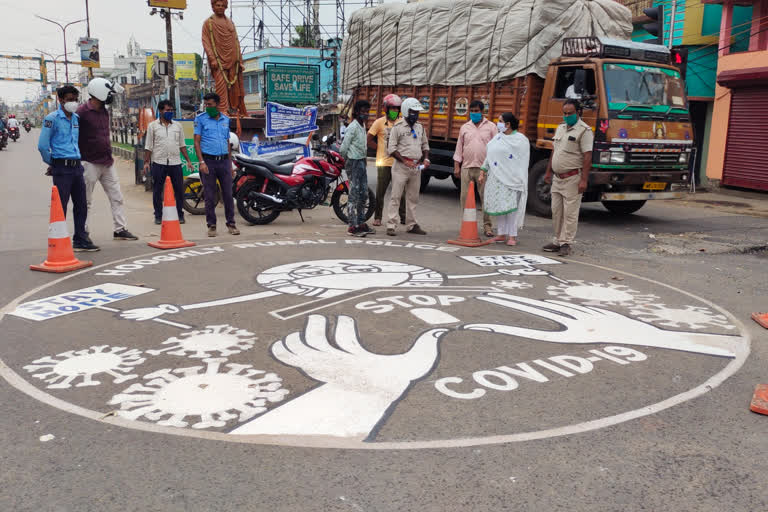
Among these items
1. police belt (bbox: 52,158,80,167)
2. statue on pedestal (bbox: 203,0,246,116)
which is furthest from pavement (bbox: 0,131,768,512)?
statue on pedestal (bbox: 203,0,246,116)

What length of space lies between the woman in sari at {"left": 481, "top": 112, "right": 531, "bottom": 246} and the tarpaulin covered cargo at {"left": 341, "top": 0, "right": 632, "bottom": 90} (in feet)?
10.6

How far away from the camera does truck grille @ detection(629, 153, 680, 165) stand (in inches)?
415

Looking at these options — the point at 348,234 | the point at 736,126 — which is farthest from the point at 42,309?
the point at 736,126

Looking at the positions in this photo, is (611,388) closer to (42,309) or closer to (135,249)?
(42,309)

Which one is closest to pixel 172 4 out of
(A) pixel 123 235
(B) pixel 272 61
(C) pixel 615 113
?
(A) pixel 123 235

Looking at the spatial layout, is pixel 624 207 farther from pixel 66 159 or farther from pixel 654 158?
pixel 66 159

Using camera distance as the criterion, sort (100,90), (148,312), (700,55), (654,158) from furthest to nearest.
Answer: (700,55) → (654,158) → (100,90) → (148,312)

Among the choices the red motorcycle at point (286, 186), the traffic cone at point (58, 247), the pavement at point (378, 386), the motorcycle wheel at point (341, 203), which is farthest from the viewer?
the motorcycle wheel at point (341, 203)

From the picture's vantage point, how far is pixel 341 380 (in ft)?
13.0

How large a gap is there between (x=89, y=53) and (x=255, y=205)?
3311 centimetres

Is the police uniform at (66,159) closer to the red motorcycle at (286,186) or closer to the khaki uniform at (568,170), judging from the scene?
the red motorcycle at (286,186)

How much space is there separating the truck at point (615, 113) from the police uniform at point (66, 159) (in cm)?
704

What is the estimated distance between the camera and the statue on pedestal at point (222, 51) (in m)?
12.3

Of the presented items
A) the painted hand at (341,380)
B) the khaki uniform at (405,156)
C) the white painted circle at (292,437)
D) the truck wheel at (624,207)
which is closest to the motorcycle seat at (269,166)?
the khaki uniform at (405,156)
